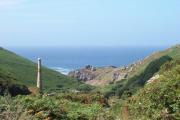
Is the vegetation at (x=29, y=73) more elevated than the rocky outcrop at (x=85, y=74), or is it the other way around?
the vegetation at (x=29, y=73)

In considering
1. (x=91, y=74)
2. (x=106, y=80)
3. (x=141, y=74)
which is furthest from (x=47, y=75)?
(x=141, y=74)

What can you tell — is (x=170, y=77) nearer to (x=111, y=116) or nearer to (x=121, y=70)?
(x=111, y=116)

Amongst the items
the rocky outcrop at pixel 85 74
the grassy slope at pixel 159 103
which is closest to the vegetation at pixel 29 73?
the rocky outcrop at pixel 85 74

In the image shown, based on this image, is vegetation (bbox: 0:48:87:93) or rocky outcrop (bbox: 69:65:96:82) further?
rocky outcrop (bbox: 69:65:96:82)

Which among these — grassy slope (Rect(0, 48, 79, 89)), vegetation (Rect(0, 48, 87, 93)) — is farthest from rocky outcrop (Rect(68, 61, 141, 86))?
grassy slope (Rect(0, 48, 79, 89))

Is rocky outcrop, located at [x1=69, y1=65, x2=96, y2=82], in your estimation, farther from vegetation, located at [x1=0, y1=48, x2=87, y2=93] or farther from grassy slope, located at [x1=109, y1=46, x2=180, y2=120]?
grassy slope, located at [x1=109, y1=46, x2=180, y2=120]

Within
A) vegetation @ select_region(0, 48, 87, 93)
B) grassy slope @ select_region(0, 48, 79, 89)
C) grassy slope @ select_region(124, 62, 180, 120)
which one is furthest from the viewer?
grassy slope @ select_region(0, 48, 79, 89)

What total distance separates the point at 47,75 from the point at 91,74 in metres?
27.4

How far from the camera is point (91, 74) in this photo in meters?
165

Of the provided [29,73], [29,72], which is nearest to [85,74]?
[29,72]

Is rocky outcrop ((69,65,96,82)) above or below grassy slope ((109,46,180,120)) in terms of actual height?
below

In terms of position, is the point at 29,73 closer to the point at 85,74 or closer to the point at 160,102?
the point at 85,74

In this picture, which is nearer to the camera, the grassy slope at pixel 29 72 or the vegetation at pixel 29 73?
the vegetation at pixel 29 73

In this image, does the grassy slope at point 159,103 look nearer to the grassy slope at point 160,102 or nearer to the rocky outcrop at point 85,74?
the grassy slope at point 160,102
